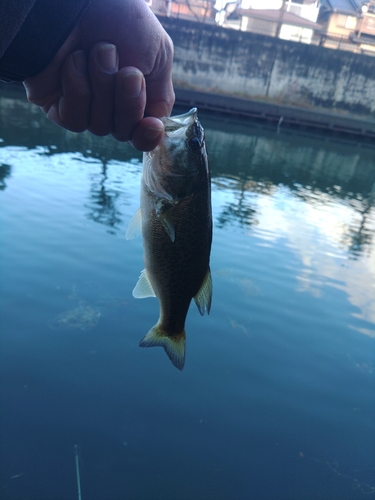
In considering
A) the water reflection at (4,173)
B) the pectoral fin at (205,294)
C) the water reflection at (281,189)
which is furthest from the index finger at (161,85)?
the water reflection at (4,173)

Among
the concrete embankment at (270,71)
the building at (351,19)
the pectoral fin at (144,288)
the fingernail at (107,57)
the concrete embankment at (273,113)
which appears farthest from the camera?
the building at (351,19)

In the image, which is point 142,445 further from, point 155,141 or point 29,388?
point 155,141

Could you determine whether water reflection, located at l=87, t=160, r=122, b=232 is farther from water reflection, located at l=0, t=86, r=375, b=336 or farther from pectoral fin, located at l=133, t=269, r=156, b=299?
pectoral fin, located at l=133, t=269, r=156, b=299

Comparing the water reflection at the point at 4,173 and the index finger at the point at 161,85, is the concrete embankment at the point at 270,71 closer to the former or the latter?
the water reflection at the point at 4,173

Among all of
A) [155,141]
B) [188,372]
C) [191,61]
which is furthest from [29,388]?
[191,61]

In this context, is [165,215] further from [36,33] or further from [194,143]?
[36,33]

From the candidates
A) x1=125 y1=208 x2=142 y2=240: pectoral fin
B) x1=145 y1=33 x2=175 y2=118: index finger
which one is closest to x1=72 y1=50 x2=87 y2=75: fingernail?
x1=145 y1=33 x2=175 y2=118: index finger
